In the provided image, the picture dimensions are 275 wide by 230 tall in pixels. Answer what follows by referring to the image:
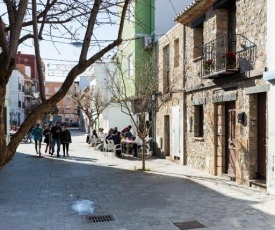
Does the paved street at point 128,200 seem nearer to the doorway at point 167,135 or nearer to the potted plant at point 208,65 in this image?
the potted plant at point 208,65

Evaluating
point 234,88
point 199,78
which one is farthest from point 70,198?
point 199,78

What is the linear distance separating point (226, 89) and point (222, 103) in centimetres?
70

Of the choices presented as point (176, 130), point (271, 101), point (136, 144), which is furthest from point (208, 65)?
point (136, 144)

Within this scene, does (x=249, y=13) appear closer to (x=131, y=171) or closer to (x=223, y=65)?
(x=223, y=65)

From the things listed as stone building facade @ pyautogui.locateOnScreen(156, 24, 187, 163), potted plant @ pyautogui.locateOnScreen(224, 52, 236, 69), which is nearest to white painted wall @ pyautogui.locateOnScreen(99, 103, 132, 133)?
stone building facade @ pyautogui.locateOnScreen(156, 24, 187, 163)

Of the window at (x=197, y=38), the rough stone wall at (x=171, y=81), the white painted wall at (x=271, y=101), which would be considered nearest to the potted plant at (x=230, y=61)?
the white painted wall at (x=271, y=101)

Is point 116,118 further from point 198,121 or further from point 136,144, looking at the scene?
point 198,121

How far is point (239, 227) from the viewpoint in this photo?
615 centimetres

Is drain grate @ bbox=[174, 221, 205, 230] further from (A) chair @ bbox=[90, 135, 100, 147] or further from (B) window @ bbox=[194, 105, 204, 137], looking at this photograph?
(A) chair @ bbox=[90, 135, 100, 147]

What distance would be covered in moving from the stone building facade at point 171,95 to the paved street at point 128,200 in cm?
293

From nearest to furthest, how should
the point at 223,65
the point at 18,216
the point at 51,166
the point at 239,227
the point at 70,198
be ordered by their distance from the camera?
the point at 239,227 < the point at 18,216 < the point at 70,198 < the point at 223,65 < the point at 51,166

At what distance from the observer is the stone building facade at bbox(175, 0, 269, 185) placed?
9617mm

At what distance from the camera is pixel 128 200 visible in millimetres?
8320

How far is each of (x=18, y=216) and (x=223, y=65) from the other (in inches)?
283
